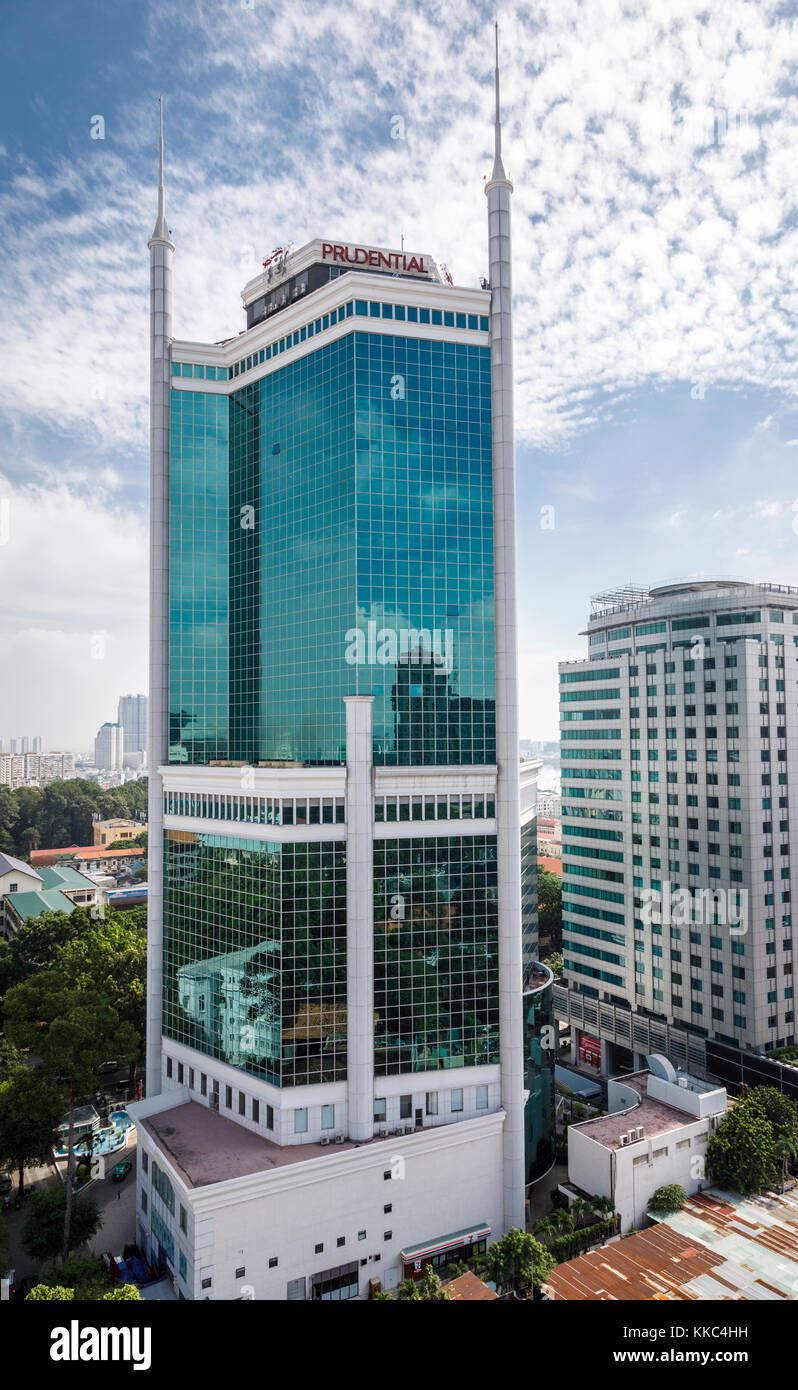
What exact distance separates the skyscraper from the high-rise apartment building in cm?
2172

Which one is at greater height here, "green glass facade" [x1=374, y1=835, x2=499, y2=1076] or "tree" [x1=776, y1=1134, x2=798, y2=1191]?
"green glass facade" [x1=374, y1=835, x2=499, y2=1076]

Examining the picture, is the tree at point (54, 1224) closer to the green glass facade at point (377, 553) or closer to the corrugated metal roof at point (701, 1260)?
the corrugated metal roof at point (701, 1260)

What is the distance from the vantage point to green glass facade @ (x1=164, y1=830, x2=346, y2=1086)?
49.3 metres

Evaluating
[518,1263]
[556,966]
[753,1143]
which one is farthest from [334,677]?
[556,966]

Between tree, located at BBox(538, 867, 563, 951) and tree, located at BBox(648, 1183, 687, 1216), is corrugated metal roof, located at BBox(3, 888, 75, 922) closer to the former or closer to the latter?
tree, located at BBox(538, 867, 563, 951)

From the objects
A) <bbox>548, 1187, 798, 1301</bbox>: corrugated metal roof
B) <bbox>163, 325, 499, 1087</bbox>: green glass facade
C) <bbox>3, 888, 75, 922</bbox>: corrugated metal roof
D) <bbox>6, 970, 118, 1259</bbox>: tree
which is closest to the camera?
<bbox>548, 1187, 798, 1301</bbox>: corrugated metal roof

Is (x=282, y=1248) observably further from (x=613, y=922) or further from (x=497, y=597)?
(x=613, y=922)

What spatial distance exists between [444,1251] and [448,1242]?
70cm

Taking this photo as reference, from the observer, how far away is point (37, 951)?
307ft

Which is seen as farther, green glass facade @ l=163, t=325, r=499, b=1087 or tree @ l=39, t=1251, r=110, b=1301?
green glass facade @ l=163, t=325, r=499, b=1087

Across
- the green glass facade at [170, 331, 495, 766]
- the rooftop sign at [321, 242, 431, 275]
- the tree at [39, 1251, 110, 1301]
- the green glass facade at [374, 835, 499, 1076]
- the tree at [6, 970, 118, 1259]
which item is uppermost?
the rooftop sign at [321, 242, 431, 275]

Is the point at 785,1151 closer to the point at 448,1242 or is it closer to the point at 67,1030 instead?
the point at 448,1242

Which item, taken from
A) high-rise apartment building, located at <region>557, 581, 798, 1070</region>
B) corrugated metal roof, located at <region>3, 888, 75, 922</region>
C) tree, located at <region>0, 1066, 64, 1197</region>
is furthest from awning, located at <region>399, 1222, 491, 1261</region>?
corrugated metal roof, located at <region>3, 888, 75, 922</region>

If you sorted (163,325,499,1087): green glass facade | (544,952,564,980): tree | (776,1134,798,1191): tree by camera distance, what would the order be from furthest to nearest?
(544,952,564,980): tree
(776,1134,798,1191): tree
(163,325,499,1087): green glass facade
